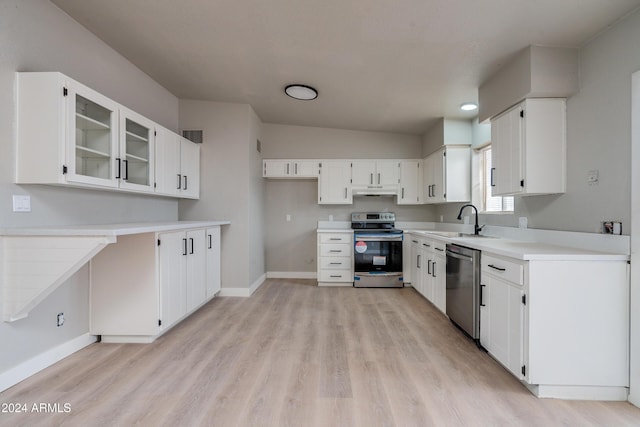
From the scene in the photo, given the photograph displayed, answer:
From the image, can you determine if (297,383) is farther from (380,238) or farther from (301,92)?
(301,92)

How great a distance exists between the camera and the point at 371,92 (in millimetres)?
3416

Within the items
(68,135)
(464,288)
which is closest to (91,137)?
(68,135)

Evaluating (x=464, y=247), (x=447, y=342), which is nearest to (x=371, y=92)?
(x=464, y=247)

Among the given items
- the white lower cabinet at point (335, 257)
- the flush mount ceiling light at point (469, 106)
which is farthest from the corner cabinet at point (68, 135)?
the flush mount ceiling light at point (469, 106)

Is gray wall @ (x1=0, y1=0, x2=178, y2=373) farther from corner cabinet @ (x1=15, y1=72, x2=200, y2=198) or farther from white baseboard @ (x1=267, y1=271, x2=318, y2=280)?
white baseboard @ (x1=267, y1=271, x2=318, y2=280)

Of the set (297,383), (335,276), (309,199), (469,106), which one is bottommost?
(297,383)

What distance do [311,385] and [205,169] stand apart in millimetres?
3164

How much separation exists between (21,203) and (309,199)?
12.1 ft

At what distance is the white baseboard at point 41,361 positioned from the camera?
191 centimetres

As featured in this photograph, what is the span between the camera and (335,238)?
469 cm

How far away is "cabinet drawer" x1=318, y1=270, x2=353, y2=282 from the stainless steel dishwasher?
1824 mm

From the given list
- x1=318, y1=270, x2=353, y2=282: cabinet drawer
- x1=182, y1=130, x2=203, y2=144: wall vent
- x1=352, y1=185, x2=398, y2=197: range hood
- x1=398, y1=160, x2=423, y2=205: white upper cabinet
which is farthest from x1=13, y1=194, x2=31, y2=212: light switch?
x1=398, y1=160, x2=423, y2=205: white upper cabinet

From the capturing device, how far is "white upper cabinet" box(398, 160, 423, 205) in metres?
4.87

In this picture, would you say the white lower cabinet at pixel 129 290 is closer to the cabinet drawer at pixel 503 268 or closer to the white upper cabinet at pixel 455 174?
the cabinet drawer at pixel 503 268
